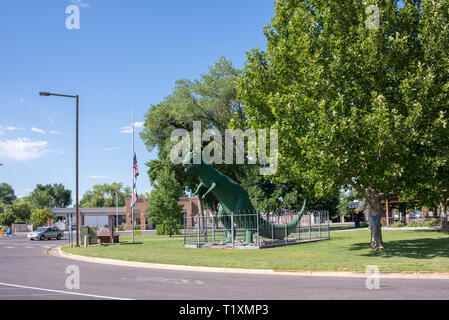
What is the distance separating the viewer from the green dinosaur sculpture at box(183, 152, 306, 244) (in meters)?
21.9

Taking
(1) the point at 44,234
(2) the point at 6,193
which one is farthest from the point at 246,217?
(2) the point at 6,193

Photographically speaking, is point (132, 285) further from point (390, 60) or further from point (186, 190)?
point (186, 190)

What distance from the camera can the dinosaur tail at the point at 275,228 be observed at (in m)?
22.7

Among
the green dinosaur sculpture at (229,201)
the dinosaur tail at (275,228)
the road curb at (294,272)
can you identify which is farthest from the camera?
the dinosaur tail at (275,228)

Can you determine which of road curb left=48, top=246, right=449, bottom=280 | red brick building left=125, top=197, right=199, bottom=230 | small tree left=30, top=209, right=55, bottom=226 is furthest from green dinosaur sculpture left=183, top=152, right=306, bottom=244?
small tree left=30, top=209, right=55, bottom=226

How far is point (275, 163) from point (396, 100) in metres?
6.03

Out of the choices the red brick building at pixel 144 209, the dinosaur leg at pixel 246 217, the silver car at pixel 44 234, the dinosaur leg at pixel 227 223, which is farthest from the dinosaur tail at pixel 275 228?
the red brick building at pixel 144 209

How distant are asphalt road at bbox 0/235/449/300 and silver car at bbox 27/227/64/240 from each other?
30807 millimetres

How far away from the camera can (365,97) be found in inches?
675

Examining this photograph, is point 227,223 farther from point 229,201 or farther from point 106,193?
point 106,193

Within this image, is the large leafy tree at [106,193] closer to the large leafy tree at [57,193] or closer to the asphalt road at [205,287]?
the large leafy tree at [57,193]

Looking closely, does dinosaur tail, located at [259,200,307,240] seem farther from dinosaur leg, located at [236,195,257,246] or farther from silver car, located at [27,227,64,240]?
silver car, located at [27,227,64,240]

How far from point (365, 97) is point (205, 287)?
37.6ft

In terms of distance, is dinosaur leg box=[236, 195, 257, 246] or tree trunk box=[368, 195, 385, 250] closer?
tree trunk box=[368, 195, 385, 250]
